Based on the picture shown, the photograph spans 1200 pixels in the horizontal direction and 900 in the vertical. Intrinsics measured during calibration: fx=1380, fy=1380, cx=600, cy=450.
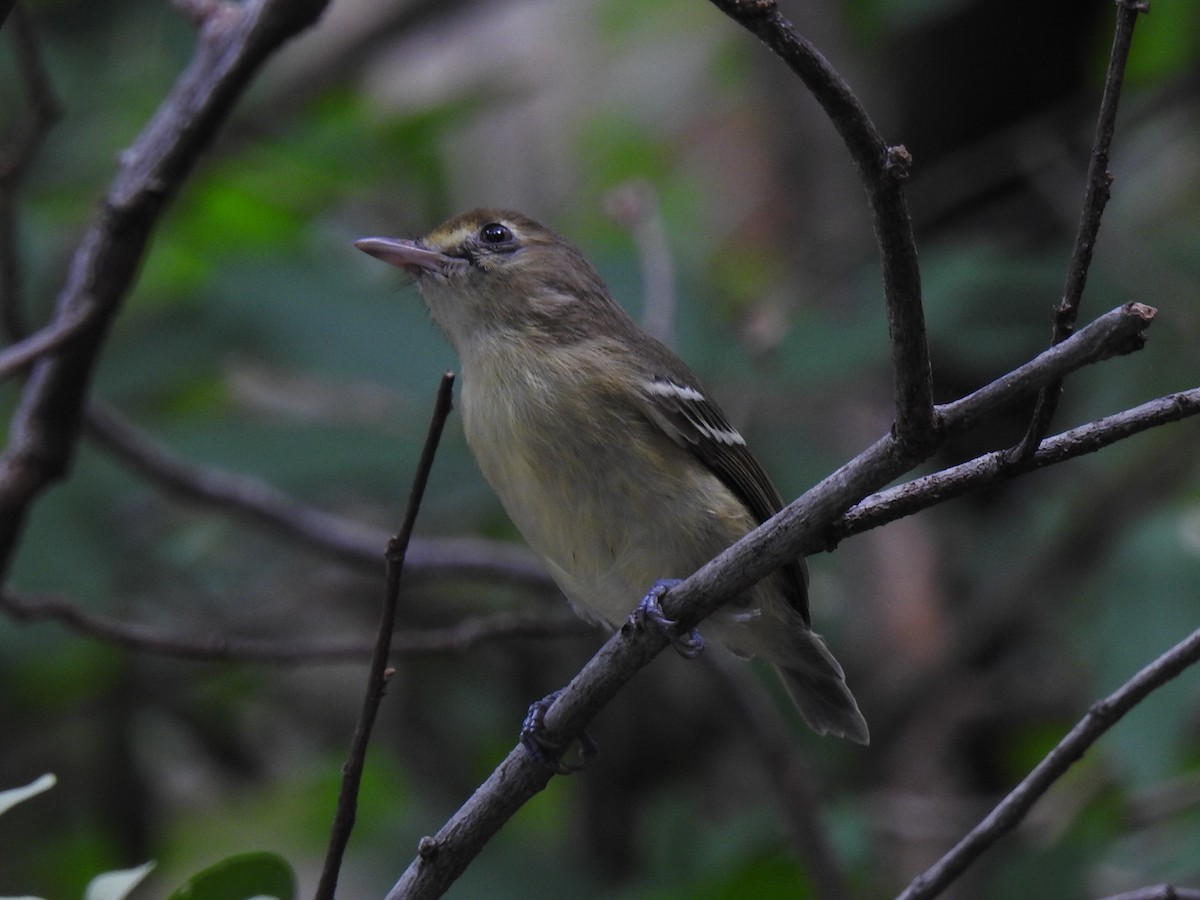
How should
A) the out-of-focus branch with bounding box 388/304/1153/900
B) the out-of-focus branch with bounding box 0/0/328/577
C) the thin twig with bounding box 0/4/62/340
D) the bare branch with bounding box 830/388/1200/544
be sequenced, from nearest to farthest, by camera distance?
the out-of-focus branch with bounding box 388/304/1153/900 → the bare branch with bounding box 830/388/1200/544 → the out-of-focus branch with bounding box 0/0/328/577 → the thin twig with bounding box 0/4/62/340

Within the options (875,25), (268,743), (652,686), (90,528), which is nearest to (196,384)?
(90,528)

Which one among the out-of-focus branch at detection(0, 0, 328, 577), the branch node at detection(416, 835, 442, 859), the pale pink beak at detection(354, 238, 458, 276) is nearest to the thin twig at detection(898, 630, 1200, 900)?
the branch node at detection(416, 835, 442, 859)

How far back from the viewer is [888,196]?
1.67 metres

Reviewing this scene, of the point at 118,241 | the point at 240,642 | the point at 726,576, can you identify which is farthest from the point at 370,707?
the point at 240,642

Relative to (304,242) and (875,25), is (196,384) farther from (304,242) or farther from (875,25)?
(875,25)

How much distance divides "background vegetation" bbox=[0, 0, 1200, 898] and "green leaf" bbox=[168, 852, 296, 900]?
6.11ft

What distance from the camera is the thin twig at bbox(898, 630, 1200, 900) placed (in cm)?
214

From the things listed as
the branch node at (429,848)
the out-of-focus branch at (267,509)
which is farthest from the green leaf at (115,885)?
the out-of-focus branch at (267,509)

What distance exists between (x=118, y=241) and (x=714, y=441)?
1.42m

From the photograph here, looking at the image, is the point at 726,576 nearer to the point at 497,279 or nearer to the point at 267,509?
the point at 497,279

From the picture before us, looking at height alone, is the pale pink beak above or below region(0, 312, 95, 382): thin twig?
above

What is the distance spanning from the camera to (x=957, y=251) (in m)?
5.11

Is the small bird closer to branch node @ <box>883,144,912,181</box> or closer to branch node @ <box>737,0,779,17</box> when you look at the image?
branch node @ <box>883,144,912,181</box>

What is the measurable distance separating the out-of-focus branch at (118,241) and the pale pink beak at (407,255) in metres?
0.63
